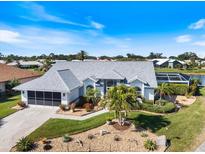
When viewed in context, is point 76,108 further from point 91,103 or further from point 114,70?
point 114,70

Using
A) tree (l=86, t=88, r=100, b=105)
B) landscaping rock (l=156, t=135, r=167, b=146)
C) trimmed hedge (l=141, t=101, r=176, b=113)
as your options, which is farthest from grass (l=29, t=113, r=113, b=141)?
landscaping rock (l=156, t=135, r=167, b=146)

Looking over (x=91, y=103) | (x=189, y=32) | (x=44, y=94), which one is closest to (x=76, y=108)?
(x=91, y=103)

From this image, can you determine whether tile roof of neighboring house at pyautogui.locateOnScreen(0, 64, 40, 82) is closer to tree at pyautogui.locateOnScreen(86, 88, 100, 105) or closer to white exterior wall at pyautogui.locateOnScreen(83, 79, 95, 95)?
white exterior wall at pyautogui.locateOnScreen(83, 79, 95, 95)

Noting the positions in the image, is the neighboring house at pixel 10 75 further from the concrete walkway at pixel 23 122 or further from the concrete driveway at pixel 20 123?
the concrete driveway at pixel 20 123

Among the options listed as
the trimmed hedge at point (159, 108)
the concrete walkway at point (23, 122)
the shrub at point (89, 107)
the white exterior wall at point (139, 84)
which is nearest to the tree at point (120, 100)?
the concrete walkway at point (23, 122)

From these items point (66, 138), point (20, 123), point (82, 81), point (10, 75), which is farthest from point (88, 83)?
point (10, 75)
